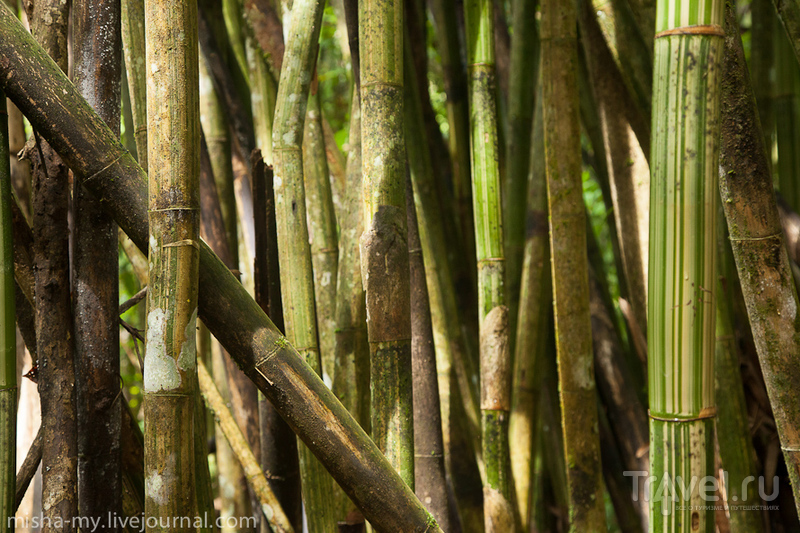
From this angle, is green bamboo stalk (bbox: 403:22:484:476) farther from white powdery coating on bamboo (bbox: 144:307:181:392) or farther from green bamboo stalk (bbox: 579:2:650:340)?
white powdery coating on bamboo (bbox: 144:307:181:392)

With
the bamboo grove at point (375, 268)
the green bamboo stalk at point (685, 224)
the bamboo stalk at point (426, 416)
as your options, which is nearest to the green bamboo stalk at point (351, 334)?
the bamboo grove at point (375, 268)

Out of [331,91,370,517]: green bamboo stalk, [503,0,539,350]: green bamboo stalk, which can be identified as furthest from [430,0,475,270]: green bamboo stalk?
[331,91,370,517]: green bamboo stalk

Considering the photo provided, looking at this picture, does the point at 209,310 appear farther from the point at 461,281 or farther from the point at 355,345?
the point at 461,281

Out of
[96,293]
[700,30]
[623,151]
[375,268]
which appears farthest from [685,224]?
[623,151]

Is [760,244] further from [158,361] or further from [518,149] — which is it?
[518,149]

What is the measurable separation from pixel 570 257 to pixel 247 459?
2.89 feet

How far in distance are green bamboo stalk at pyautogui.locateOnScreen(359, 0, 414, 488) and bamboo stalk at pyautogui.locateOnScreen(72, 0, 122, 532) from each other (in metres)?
0.44

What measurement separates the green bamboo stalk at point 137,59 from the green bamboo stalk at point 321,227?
406 millimetres

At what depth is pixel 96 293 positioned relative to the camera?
1.07 meters

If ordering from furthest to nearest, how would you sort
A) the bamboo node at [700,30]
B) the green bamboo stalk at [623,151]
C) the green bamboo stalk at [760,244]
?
the green bamboo stalk at [623,151] → the green bamboo stalk at [760,244] → the bamboo node at [700,30]

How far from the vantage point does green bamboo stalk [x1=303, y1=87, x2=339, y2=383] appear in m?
1.54

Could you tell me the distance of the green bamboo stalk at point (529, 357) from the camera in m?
1.76

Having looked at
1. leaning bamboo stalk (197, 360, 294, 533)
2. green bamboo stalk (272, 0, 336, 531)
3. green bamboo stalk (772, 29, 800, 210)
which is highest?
green bamboo stalk (772, 29, 800, 210)

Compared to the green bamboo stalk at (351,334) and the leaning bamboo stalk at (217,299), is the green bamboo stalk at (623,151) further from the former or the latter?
the leaning bamboo stalk at (217,299)
